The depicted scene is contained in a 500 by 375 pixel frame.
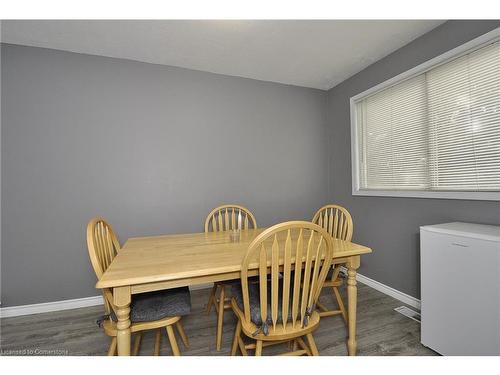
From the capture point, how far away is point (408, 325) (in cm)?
179

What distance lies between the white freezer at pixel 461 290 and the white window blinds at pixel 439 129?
0.50 meters

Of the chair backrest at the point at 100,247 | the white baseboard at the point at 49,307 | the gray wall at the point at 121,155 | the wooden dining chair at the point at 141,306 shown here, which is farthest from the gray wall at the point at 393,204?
the white baseboard at the point at 49,307

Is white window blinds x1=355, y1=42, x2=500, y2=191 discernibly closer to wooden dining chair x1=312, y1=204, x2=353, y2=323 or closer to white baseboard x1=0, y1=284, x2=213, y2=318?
wooden dining chair x1=312, y1=204, x2=353, y2=323

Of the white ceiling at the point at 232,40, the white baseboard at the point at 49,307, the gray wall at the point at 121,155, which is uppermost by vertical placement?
the white ceiling at the point at 232,40

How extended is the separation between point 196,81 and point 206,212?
1.49 meters

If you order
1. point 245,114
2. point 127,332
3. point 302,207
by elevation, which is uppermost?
point 245,114

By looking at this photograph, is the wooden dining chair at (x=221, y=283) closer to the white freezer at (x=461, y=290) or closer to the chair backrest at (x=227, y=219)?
the chair backrest at (x=227, y=219)

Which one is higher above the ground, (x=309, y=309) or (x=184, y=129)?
(x=184, y=129)

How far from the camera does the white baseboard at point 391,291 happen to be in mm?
2074

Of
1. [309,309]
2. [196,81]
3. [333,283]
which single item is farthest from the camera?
[196,81]

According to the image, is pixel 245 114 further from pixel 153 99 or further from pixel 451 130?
pixel 451 130

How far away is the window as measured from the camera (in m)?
1.64

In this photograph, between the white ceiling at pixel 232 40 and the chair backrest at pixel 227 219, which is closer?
the white ceiling at pixel 232 40
